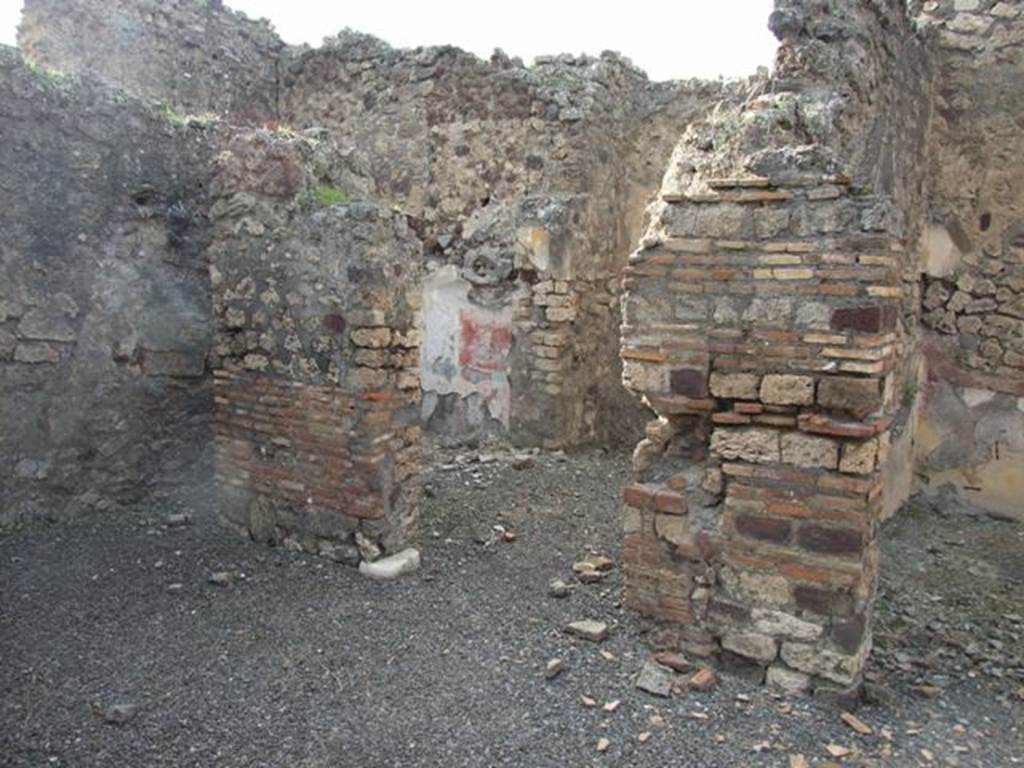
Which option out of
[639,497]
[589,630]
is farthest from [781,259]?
[589,630]

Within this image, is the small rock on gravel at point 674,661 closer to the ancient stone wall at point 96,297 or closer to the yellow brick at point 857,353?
the yellow brick at point 857,353

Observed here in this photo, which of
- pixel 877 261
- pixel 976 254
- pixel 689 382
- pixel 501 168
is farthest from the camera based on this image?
pixel 501 168

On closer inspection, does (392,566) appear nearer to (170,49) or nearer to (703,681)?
(703,681)

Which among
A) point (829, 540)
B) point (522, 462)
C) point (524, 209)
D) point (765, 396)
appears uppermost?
point (524, 209)

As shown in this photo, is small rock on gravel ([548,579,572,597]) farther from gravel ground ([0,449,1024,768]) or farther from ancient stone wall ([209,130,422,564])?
ancient stone wall ([209,130,422,564])

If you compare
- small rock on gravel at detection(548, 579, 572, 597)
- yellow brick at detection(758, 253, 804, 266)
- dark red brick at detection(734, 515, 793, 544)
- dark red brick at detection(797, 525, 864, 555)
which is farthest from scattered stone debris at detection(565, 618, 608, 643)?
yellow brick at detection(758, 253, 804, 266)

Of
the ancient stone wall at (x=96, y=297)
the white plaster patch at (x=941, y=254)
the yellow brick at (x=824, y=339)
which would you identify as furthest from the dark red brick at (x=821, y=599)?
the white plaster patch at (x=941, y=254)

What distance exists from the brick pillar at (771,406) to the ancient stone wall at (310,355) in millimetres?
1614

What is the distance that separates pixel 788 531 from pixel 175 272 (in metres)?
4.13

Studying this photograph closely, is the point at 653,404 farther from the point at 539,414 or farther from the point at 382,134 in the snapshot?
the point at 382,134

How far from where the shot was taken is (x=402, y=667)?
12.1 ft

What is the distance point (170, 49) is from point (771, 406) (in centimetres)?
843

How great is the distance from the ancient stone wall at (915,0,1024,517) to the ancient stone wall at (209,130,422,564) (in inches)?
174

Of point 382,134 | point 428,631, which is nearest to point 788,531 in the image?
point 428,631
